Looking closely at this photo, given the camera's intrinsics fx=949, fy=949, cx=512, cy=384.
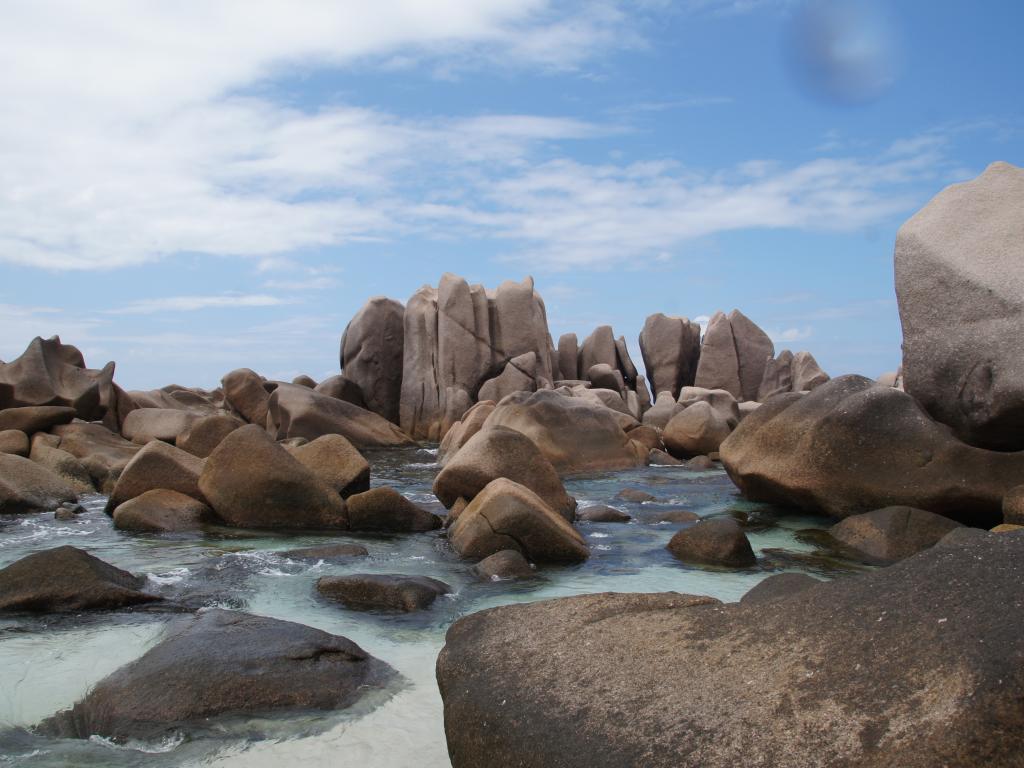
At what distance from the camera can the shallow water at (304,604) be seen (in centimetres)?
492

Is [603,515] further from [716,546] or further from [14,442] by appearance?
[14,442]

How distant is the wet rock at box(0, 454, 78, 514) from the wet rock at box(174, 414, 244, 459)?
2250mm

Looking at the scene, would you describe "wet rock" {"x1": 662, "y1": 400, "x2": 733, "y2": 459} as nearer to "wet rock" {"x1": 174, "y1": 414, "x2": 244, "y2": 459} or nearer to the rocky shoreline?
the rocky shoreline

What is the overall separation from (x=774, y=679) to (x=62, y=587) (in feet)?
19.8

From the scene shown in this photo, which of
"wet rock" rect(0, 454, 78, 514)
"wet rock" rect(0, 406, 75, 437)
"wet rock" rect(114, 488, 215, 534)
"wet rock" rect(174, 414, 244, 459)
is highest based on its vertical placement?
"wet rock" rect(0, 406, 75, 437)

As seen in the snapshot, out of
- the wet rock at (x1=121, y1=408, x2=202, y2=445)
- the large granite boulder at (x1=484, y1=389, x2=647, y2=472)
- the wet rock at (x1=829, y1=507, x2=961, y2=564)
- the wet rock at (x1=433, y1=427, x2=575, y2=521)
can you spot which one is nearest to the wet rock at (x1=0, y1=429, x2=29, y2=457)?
the wet rock at (x1=121, y1=408, x2=202, y2=445)

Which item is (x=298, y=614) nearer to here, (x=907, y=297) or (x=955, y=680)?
(x=955, y=680)

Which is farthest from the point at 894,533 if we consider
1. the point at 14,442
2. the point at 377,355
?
the point at 377,355

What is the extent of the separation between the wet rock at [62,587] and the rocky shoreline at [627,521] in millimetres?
22

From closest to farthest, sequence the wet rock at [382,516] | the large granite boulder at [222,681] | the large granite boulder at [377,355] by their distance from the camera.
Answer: the large granite boulder at [222,681] → the wet rock at [382,516] → the large granite boulder at [377,355]

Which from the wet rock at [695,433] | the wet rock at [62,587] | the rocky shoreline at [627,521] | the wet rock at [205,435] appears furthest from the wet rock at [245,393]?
the wet rock at [62,587]

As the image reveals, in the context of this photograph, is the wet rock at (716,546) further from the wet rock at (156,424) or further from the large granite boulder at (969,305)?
the wet rock at (156,424)

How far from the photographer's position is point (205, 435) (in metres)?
16.6

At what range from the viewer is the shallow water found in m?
4.92
